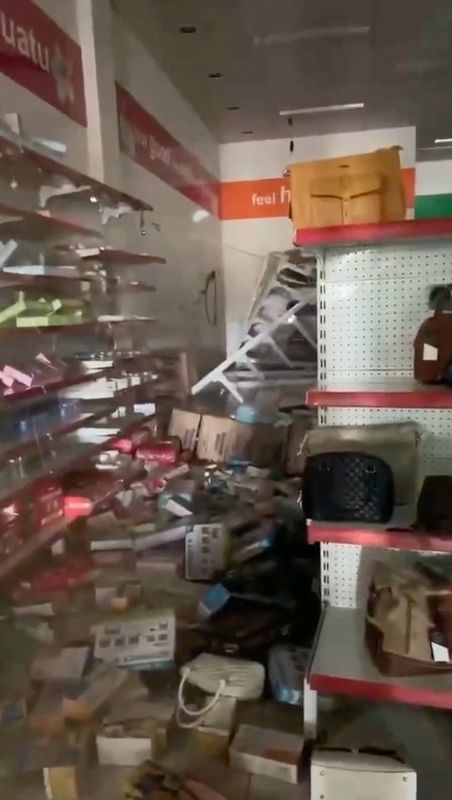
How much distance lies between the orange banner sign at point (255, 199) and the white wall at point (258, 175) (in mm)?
41

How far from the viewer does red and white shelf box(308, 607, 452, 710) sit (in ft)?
5.76

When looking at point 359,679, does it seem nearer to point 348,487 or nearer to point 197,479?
point 348,487

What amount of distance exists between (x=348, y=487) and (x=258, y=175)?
170 inches

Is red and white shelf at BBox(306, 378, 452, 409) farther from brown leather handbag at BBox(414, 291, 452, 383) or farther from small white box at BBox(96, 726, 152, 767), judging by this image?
small white box at BBox(96, 726, 152, 767)

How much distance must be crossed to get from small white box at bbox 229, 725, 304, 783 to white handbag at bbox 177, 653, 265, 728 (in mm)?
144

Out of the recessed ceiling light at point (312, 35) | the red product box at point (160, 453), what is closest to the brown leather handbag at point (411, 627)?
the red product box at point (160, 453)

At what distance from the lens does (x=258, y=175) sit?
222 inches

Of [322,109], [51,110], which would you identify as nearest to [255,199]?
[322,109]

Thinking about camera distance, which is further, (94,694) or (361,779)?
(94,694)

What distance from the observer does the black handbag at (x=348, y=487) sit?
182 centimetres

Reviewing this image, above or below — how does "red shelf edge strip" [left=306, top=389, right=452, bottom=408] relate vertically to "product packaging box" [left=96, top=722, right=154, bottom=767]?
above

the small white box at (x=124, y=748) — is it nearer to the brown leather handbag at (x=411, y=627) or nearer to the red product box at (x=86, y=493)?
the brown leather handbag at (x=411, y=627)

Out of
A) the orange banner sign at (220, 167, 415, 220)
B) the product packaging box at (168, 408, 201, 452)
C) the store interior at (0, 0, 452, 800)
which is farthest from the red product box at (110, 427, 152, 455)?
the orange banner sign at (220, 167, 415, 220)

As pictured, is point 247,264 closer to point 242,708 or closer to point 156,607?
point 156,607
